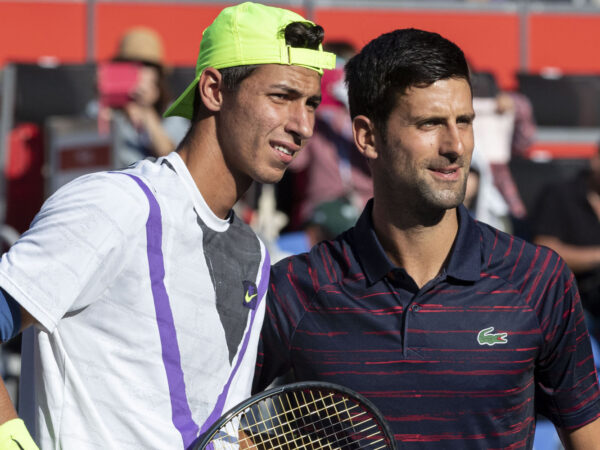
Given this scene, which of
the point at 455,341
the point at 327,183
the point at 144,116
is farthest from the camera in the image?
the point at 327,183

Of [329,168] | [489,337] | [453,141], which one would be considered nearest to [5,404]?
[489,337]

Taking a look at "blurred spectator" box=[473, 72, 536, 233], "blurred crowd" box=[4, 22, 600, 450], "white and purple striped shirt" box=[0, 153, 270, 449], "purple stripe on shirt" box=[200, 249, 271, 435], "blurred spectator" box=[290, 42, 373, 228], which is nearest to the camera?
"white and purple striped shirt" box=[0, 153, 270, 449]

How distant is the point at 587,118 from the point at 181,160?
603cm

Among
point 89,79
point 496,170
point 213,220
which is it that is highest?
point 213,220

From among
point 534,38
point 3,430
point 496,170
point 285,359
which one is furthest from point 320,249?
point 534,38

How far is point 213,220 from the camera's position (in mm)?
2799

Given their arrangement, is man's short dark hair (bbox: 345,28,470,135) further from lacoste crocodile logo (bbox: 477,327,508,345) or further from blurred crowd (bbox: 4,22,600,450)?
blurred crowd (bbox: 4,22,600,450)

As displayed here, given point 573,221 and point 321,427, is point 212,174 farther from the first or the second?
point 573,221

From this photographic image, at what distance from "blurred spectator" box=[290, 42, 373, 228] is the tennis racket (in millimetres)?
3649

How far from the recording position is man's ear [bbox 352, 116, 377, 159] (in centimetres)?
307

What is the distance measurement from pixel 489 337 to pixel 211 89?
3.59 ft

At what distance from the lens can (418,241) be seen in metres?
2.95

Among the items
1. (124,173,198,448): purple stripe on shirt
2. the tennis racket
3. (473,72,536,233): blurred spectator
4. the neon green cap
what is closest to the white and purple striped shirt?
(124,173,198,448): purple stripe on shirt

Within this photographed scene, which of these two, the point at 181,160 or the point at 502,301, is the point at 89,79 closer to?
the point at 181,160
